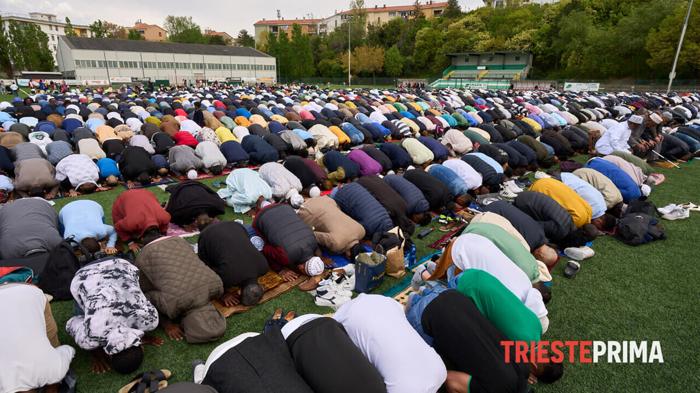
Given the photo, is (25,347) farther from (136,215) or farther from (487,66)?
(487,66)

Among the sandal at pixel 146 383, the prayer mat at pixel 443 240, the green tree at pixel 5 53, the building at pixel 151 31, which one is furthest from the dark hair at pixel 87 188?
the building at pixel 151 31

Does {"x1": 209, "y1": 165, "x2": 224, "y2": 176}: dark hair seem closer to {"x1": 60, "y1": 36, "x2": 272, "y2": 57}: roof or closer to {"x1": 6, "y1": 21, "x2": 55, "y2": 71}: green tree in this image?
{"x1": 60, "y1": 36, "x2": 272, "y2": 57}: roof

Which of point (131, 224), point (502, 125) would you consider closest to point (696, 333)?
point (131, 224)

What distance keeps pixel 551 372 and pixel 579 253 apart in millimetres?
2349

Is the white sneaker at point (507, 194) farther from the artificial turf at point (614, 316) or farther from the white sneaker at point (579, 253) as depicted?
the white sneaker at point (579, 253)

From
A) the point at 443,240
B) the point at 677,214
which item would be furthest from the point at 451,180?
the point at 677,214

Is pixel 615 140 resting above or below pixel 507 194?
above

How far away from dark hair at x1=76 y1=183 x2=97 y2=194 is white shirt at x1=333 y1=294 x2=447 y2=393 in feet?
19.8

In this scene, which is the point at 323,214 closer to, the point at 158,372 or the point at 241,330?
the point at 241,330

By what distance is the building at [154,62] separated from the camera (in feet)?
123

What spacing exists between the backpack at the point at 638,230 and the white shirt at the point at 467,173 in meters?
2.07

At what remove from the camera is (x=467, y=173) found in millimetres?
6258

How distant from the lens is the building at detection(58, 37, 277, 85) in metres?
37.4

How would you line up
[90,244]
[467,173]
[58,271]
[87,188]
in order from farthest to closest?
[87,188] → [467,173] → [90,244] → [58,271]
